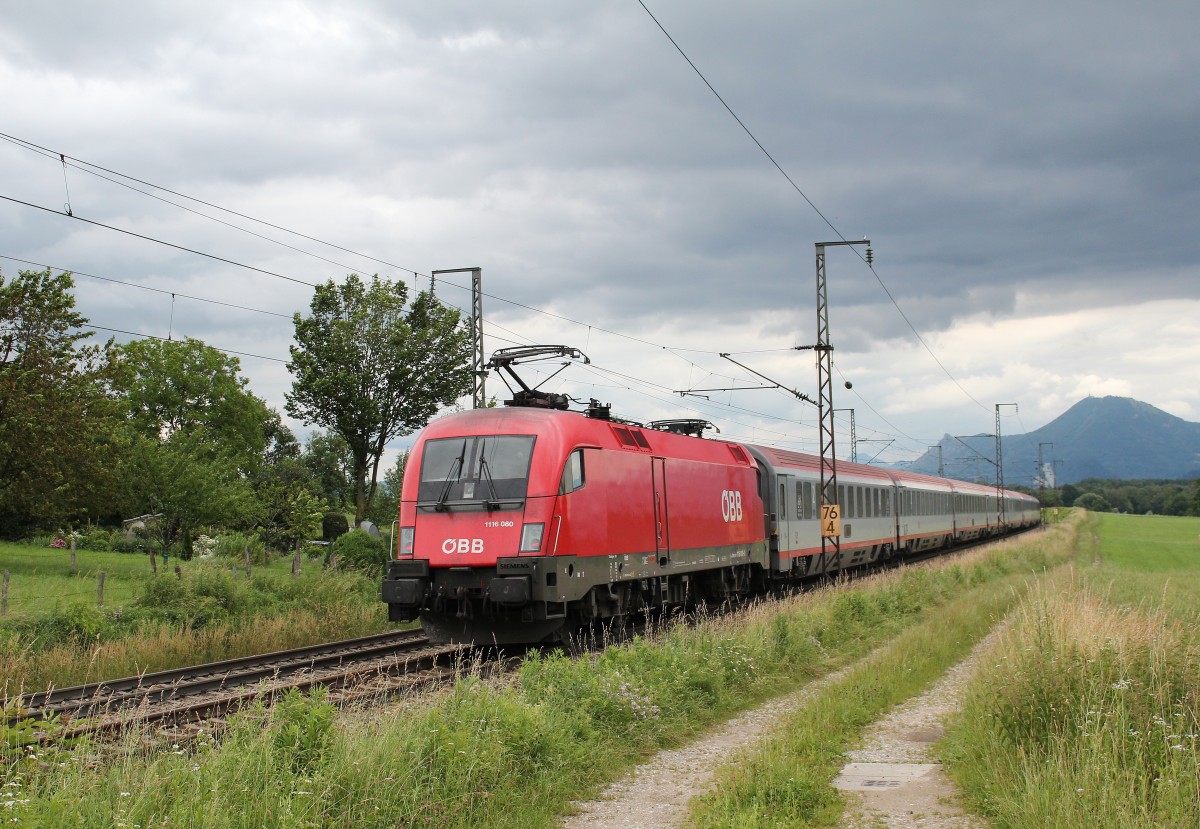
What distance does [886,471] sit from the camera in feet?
128

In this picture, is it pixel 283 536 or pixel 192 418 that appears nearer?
pixel 283 536

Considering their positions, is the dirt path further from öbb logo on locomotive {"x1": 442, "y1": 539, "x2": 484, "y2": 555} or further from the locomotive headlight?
öbb logo on locomotive {"x1": 442, "y1": 539, "x2": 484, "y2": 555}

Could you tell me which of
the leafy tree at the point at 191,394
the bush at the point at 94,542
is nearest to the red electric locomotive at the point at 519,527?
the bush at the point at 94,542

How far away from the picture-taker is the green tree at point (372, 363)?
110 ft

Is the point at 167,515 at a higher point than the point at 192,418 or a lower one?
lower

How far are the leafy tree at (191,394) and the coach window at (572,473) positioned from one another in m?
48.3

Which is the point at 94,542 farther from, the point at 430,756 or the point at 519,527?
the point at 430,756

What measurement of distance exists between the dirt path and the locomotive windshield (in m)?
4.98

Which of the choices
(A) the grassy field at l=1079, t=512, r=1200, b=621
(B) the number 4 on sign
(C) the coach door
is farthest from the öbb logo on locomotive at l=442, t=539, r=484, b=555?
(A) the grassy field at l=1079, t=512, r=1200, b=621

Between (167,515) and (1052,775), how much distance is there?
3155 cm

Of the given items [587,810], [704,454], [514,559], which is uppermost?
[704,454]

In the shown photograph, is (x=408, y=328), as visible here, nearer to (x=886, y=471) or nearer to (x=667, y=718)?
(x=886, y=471)

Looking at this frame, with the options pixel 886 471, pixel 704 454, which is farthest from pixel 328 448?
pixel 704 454

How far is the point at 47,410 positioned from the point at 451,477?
21.1 meters
